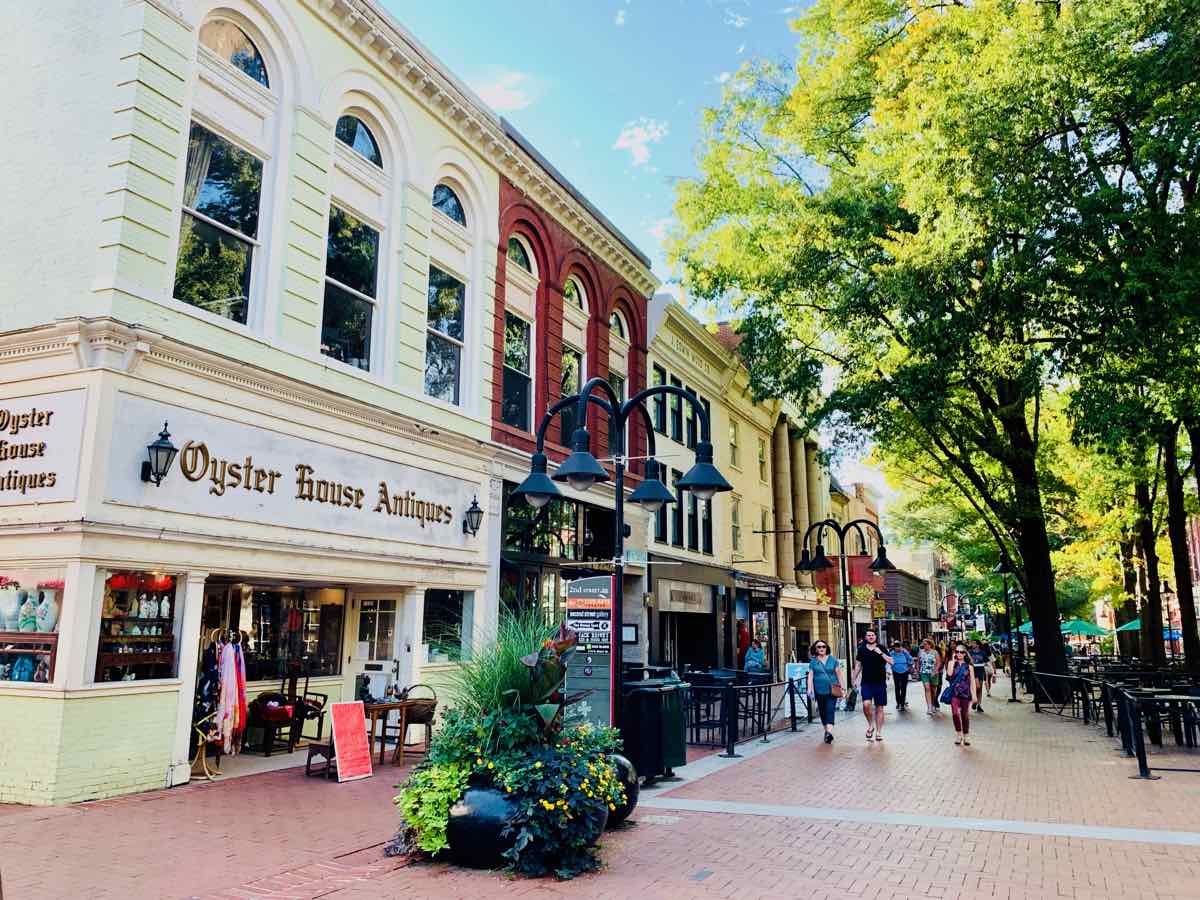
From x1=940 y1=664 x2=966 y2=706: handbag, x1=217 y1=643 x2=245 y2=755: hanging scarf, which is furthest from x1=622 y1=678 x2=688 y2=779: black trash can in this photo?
x1=940 y1=664 x2=966 y2=706: handbag

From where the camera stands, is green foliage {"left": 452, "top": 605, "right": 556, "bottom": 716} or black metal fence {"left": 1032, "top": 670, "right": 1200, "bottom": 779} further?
black metal fence {"left": 1032, "top": 670, "right": 1200, "bottom": 779}

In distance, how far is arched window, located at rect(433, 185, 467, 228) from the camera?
16013 mm

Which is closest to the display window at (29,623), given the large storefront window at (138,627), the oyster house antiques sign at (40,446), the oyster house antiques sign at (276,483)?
the large storefront window at (138,627)

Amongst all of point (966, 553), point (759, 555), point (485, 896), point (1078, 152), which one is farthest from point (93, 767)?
point (966, 553)

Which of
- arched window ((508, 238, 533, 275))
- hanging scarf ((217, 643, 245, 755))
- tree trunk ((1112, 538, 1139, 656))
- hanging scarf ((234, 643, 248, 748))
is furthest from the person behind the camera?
tree trunk ((1112, 538, 1139, 656))

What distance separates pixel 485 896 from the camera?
614cm

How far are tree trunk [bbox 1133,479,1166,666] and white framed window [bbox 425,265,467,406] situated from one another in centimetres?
1921

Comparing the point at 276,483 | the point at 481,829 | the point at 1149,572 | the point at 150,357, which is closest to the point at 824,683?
the point at 276,483

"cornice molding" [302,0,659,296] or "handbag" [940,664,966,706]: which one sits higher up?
"cornice molding" [302,0,659,296]

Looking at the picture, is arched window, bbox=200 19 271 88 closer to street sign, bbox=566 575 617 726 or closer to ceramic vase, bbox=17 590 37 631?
ceramic vase, bbox=17 590 37 631

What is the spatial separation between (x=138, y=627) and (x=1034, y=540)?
20.0m

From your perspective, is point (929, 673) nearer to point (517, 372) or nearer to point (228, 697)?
point (517, 372)

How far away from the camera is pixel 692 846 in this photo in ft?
24.8

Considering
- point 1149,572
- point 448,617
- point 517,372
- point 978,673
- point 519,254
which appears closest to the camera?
point 448,617
